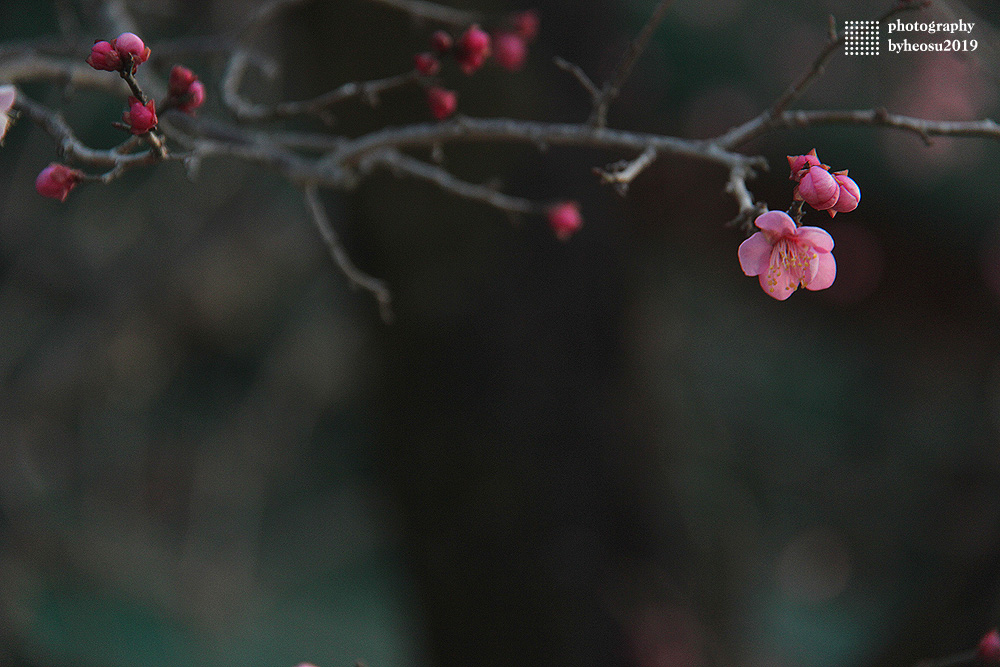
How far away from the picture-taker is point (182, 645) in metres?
3.29

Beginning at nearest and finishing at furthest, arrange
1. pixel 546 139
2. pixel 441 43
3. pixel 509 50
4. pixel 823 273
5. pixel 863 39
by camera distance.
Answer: pixel 823 273
pixel 546 139
pixel 441 43
pixel 509 50
pixel 863 39

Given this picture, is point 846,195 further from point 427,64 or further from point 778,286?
point 427,64

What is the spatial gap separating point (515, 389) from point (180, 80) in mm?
1136

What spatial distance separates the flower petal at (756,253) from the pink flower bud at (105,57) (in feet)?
2.00

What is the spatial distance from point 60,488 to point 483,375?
7.62 feet

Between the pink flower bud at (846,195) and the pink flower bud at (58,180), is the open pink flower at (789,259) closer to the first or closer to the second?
the pink flower bud at (846,195)

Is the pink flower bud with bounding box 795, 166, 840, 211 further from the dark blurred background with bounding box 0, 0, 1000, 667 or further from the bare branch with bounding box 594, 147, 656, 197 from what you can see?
the dark blurred background with bounding box 0, 0, 1000, 667

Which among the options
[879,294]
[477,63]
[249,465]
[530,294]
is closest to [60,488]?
[249,465]

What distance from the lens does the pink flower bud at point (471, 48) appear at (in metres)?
1.00

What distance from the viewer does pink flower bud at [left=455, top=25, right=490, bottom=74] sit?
1.00 meters

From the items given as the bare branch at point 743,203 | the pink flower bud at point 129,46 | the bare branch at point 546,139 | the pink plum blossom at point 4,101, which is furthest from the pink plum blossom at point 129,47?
the bare branch at point 743,203

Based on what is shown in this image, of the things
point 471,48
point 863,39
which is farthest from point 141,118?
point 863,39

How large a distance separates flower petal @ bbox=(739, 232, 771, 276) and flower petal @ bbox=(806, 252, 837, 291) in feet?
0.15

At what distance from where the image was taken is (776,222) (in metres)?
0.60
